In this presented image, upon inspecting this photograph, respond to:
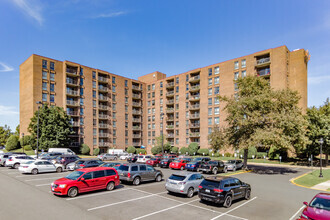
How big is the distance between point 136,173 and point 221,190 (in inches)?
313

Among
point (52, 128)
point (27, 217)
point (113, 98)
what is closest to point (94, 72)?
point (113, 98)

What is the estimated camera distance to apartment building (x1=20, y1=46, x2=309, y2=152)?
2023 inches

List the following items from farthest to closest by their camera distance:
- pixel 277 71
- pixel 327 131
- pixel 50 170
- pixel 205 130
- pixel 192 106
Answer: pixel 192 106
pixel 205 130
pixel 277 71
pixel 327 131
pixel 50 170

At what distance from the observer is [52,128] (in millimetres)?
49781

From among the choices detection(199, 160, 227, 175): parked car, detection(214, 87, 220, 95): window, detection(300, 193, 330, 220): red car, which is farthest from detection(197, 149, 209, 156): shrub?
detection(300, 193, 330, 220): red car

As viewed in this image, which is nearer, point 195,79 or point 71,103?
point 71,103

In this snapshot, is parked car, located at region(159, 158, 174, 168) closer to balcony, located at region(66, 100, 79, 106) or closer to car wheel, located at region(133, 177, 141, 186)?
car wheel, located at region(133, 177, 141, 186)

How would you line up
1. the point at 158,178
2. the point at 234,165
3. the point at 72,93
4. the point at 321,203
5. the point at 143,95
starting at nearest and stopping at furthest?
the point at 321,203, the point at 158,178, the point at 234,165, the point at 72,93, the point at 143,95

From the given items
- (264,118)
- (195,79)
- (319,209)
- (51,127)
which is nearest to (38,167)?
(319,209)

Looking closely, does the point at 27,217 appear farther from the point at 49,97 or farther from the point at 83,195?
the point at 49,97

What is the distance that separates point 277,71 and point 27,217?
51.6 metres

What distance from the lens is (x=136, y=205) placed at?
40.3ft

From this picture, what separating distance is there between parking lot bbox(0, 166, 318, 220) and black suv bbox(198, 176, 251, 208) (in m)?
0.45

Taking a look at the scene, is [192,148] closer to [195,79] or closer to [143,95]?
[195,79]
